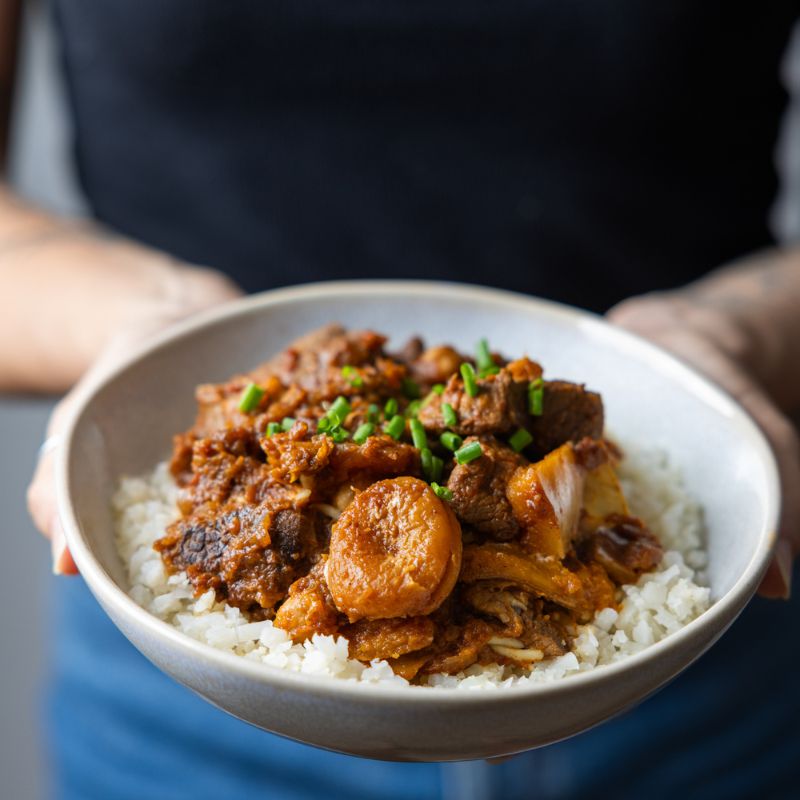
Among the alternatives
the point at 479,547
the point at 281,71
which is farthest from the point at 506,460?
the point at 281,71

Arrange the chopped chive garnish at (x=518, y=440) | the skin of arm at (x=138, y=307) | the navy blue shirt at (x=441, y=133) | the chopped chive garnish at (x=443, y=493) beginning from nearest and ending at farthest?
the chopped chive garnish at (x=443, y=493), the chopped chive garnish at (x=518, y=440), the skin of arm at (x=138, y=307), the navy blue shirt at (x=441, y=133)

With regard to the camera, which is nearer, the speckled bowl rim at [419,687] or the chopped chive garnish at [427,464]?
the speckled bowl rim at [419,687]

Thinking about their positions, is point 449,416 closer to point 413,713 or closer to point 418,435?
point 418,435

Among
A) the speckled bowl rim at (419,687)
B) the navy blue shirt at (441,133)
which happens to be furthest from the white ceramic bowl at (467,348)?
the navy blue shirt at (441,133)

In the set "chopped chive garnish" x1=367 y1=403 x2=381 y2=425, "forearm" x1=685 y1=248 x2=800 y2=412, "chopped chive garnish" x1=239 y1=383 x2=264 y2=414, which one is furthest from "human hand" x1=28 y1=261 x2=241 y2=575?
"forearm" x1=685 y1=248 x2=800 y2=412

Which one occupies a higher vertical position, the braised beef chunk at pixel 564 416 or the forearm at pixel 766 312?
the braised beef chunk at pixel 564 416

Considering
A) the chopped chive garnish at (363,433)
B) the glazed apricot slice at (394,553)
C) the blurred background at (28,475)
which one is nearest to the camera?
the glazed apricot slice at (394,553)

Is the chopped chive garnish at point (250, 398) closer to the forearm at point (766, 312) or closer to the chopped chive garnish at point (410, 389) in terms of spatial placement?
the chopped chive garnish at point (410, 389)

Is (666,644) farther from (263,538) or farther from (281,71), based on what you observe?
(281,71)
